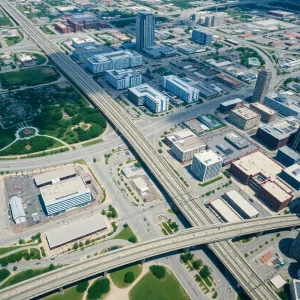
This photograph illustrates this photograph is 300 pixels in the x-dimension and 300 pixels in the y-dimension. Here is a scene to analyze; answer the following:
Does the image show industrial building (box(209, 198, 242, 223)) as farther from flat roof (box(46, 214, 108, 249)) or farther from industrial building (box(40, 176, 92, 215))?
industrial building (box(40, 176, 92, 215))

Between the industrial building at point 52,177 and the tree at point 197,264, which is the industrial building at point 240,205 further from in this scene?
the industrial building at point 52,177

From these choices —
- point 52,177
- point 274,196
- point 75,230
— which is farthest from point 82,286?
point 274,196

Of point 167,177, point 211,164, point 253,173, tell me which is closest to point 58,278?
point 167,177

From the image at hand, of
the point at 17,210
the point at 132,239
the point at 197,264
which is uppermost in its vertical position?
the point at 17,210

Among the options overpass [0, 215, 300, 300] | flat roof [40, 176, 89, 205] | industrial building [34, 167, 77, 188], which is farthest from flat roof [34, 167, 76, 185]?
overpass [0, 215, 300, 300]

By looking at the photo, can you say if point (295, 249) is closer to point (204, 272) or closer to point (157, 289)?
point (204, 272)

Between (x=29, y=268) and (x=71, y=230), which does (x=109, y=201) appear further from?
(x=29, y=268)
